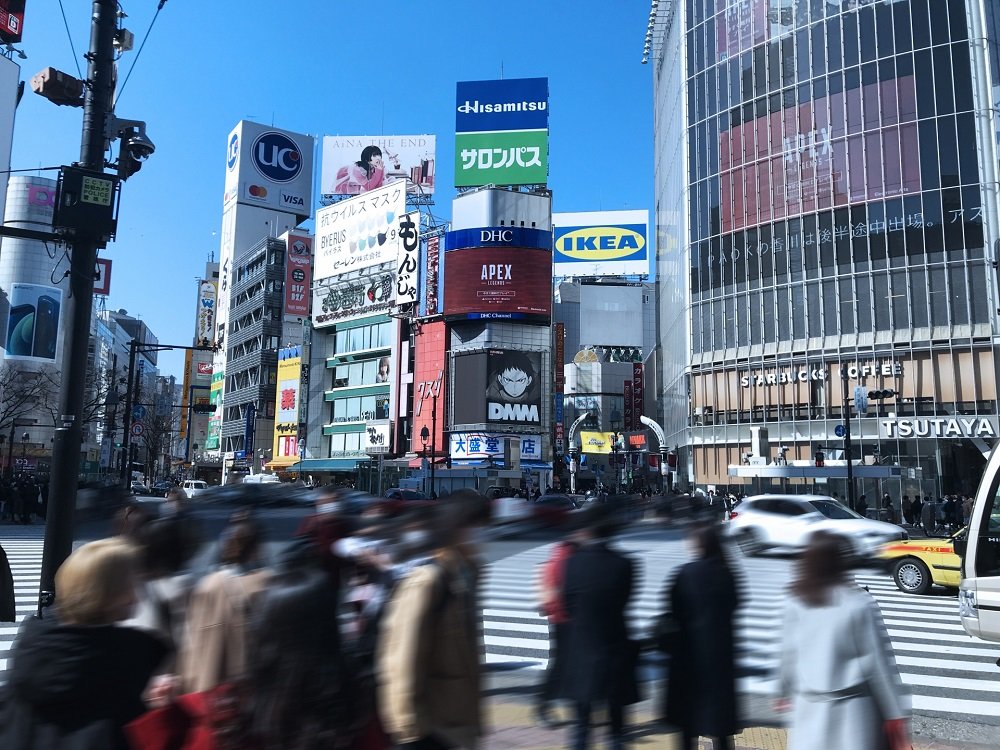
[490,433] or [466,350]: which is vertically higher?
[466,350]

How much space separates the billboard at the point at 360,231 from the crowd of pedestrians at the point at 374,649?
71.1 m

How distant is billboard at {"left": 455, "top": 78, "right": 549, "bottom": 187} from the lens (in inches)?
2958

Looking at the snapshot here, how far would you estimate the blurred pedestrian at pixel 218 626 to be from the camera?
3.92 meters

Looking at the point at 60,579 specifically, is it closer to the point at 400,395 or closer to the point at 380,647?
the point at 380,647

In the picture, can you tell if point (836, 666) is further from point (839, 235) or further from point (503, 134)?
point (503, 134)

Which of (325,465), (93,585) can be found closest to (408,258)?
(325,465)

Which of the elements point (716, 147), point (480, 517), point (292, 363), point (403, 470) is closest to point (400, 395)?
point (403, 470)

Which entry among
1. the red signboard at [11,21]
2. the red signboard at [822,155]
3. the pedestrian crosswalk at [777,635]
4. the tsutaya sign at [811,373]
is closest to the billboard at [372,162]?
the red signboard at [11,21]

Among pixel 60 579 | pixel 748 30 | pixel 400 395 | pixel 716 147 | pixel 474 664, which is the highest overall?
pixel 748 30

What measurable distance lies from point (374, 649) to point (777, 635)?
8.54 meters

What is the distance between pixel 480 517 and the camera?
461 centimetres

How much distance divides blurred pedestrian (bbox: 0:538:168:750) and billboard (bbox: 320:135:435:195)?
87572 millimetres

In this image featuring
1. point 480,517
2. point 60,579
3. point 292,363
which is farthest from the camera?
point 292,363

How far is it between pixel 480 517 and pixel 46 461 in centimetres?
10048
